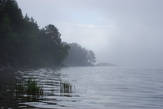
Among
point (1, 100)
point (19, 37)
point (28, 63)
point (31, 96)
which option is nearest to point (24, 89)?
point (31, 96)

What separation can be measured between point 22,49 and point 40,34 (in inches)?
1172

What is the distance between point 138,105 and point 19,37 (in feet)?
251

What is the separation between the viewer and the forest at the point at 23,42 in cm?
8769

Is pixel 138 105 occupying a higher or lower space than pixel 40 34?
lower

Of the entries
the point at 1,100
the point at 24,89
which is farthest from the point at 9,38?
the point at 1,100

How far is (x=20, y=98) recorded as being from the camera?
85.7 ft

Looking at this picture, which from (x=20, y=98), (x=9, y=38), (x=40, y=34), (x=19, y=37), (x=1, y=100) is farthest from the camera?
(x=40, y=34)

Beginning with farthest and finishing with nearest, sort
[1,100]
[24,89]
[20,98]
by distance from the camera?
1. [24,89]
2. [20,98]
3. [1,100]

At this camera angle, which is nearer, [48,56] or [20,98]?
Answer: [20,98]

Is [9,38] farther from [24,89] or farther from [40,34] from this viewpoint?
[24,89]

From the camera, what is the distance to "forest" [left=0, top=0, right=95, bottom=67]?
87.7 meters

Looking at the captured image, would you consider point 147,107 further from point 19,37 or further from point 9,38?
point 19,37

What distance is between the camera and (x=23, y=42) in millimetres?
103375

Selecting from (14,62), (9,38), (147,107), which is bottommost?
(147,107)
